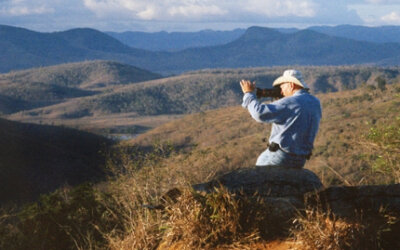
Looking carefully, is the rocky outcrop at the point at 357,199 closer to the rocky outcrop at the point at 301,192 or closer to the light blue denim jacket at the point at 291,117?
the rocky outcrop at the point at 301,192

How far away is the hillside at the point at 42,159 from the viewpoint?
37312 mm

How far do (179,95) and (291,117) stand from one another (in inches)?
5635

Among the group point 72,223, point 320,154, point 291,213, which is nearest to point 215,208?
point 291,213

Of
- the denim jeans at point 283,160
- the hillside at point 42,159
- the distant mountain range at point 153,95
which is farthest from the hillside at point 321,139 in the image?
the distant mountain range at point 153,95

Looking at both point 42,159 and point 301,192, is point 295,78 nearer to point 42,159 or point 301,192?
A: point 301,192

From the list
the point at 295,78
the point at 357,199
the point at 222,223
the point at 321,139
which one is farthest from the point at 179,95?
the point at 222,223

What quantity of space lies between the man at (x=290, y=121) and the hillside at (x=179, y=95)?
12271 cm

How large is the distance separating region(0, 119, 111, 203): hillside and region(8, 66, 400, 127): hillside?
6772cm

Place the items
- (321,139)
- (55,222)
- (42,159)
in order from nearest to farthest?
(55,222)
(321,139)
(42,159)

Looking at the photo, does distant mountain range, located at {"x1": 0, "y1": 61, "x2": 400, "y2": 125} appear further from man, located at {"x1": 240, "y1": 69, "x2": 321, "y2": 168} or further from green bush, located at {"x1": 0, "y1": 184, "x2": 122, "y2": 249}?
man, located at {"x1": 240, "y1": 69, "x2": 321, "y2": 168}

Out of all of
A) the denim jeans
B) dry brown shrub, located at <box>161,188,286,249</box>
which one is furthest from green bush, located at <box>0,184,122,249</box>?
dry brown shrub, located at <box>161,188,286,249</box>

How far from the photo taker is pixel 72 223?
9531mm

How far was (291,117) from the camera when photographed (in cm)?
494

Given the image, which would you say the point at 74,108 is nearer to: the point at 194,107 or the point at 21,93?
the point at 21,93
